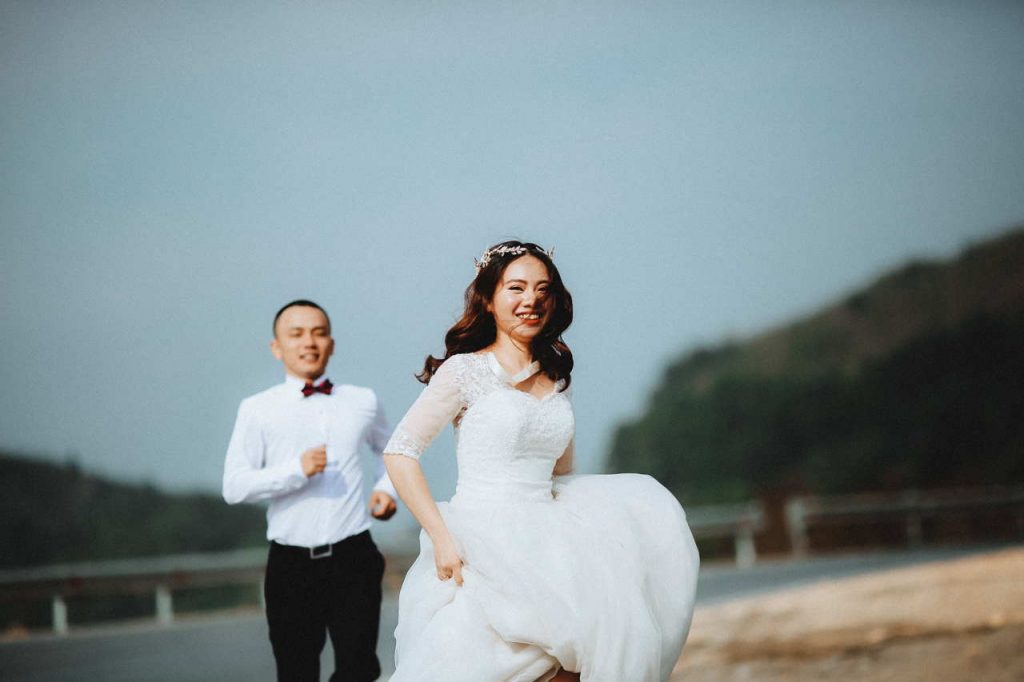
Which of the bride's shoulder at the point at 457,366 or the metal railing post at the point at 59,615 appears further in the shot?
the metal railing post at the point at 59,615

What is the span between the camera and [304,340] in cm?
484

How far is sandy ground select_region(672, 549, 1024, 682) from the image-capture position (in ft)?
22.2

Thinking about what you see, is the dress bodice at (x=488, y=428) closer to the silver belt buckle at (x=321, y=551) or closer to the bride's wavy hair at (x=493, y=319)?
the bride's wavy hair at (x=493, y=319)

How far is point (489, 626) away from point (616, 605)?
0.35 meters

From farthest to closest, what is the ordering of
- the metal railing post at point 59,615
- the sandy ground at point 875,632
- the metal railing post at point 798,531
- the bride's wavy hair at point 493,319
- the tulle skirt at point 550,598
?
1. the metal railing post at point 798,531
2. the metal railing post at point 59,615
3. the sandy ground at point 875,632
4. the bride's wavy hair at point 493,319
5. the tulle skirt at point 550,598

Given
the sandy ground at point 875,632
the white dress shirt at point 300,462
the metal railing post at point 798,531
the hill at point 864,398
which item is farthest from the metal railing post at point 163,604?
the hill at point 864,398

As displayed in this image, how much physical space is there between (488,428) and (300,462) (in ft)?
3.53

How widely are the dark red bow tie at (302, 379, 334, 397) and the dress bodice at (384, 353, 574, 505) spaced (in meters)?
1.12

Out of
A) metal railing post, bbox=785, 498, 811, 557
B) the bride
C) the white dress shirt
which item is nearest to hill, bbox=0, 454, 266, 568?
metal railing post, bbox=785, 498, 811, 557

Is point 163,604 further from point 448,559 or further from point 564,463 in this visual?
point 448,559

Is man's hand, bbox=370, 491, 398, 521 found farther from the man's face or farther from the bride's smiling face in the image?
the bride's smiling face

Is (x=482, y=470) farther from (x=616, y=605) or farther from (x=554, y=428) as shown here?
(x=616, y=605)

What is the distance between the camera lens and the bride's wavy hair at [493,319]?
155 inches

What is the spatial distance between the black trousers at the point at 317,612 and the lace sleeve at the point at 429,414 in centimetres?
114
